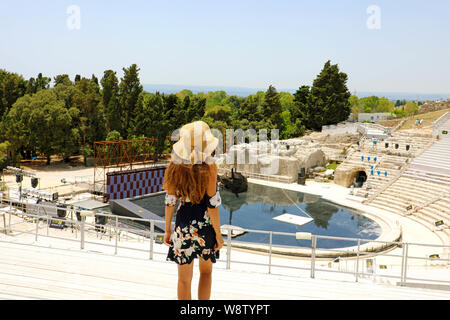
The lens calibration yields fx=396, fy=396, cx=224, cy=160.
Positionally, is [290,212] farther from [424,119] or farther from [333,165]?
[424,119]

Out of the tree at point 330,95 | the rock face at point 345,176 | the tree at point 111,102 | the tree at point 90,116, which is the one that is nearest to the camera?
the rock face at point 345,176

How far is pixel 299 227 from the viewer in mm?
18453

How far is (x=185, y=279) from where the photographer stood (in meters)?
3.73

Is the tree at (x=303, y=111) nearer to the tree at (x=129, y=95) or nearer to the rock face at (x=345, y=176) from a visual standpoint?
the rock face at (x=345, y=176)

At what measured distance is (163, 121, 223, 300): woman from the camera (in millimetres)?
3596

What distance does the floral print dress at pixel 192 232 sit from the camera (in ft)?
12.0

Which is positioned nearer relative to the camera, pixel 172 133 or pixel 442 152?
pixel 442 152

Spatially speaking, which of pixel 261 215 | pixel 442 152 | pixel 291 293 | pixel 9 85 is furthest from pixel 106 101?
pixel 291 293

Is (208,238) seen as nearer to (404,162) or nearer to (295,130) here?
(404,162)

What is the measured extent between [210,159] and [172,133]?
3576 centimetres

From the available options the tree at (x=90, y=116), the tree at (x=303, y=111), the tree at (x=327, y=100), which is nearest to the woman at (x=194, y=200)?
the tree at (x=90, y=116)

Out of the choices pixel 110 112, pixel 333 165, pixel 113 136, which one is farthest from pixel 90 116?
pixel 333 165

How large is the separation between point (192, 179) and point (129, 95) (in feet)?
119

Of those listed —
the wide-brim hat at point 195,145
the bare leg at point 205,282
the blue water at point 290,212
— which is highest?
the wide-brim hat at point 195,145
